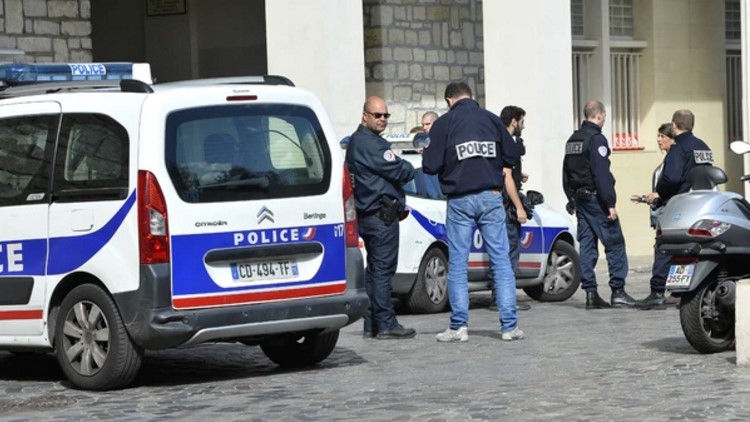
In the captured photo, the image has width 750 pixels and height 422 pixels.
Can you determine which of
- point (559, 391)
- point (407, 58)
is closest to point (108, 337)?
point (559, 391)

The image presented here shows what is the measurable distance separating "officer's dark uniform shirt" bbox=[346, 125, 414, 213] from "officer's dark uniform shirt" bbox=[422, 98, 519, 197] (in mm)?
236

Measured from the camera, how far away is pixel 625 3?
25.3 meters

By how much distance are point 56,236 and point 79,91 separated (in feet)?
3.03

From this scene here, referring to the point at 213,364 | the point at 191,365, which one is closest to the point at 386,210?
the point at 213,364

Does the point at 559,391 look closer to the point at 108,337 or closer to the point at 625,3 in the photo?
the point at 108,337

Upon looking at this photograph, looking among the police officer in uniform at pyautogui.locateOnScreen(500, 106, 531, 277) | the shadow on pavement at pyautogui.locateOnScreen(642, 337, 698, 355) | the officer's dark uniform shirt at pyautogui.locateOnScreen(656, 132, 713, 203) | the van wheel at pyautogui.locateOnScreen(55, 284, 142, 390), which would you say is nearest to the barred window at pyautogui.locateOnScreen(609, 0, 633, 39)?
the police officer in uniform at pyautogui.locateOnScreen(500, 106, 531, 277)

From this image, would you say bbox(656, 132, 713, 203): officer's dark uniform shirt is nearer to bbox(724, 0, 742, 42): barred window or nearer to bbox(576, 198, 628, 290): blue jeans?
bbox(576, 198, 628, 290): blue jeans

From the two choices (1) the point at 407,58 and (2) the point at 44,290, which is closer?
(2) the point at 44,290

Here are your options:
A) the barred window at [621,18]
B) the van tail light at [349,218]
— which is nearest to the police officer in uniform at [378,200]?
the van tail light at [349,218]

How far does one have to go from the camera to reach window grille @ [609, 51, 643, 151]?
25.2 metres

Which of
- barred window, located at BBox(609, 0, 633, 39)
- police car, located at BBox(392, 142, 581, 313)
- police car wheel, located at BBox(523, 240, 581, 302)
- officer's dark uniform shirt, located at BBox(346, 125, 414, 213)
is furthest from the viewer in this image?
barred window, located at BBox(609, 0, 633, 39)

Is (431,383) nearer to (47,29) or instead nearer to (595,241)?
(595,241)

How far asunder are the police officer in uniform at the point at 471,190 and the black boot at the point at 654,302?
3095 millimetres

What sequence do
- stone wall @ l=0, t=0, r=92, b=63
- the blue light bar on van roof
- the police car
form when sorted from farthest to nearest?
stone wall @ l=0, t=0, r=92, b=63, the police car, the blue light bar on van roof
